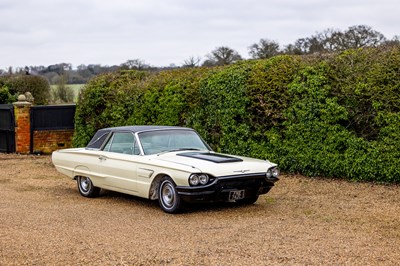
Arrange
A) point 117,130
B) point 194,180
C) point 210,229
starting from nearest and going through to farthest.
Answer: point 210,229, point 194,180, point 117,130

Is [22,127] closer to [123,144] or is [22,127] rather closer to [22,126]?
[22,126]

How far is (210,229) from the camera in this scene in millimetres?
7938

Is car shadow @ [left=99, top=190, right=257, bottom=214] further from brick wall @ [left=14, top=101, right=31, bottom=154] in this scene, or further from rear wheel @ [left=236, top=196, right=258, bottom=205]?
brick wall @ [left=14, top=101, right=31, bottom=154]

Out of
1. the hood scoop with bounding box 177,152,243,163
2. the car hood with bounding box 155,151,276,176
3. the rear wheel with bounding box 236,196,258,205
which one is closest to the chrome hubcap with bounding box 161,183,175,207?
the car hood with bounding box 155,151,276,176

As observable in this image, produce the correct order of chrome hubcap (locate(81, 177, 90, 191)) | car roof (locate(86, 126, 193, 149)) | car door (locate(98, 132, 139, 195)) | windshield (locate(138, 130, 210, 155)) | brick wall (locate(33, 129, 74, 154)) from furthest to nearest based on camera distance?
brick wall (locate(33, 129, 74, 154)), chrome hubcap (locate(81, 177, 90, 191)), car roof (locate(86, 126, 193, 149)), windshield (locate(138, 130, 210, 155)), car door (locate(98, 132, 139, 195))

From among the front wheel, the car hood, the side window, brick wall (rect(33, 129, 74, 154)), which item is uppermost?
the side window

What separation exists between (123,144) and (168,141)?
0.83 metres

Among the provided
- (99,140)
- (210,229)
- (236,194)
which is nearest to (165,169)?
(236,194)

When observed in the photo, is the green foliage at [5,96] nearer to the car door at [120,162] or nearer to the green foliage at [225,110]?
the green foliage at [225,110]

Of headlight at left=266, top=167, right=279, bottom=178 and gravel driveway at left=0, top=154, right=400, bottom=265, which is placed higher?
headlight at left=266, top=167, right=279, bottom=178

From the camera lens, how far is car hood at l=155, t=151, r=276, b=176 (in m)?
8.78

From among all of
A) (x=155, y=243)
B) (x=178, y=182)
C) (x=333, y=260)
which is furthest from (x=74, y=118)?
(x=333, y=260)

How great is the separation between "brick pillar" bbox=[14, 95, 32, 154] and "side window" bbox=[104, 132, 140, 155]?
9496mm

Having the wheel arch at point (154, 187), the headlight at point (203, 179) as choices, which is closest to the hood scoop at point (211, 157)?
the headlight at point (203, 179)
